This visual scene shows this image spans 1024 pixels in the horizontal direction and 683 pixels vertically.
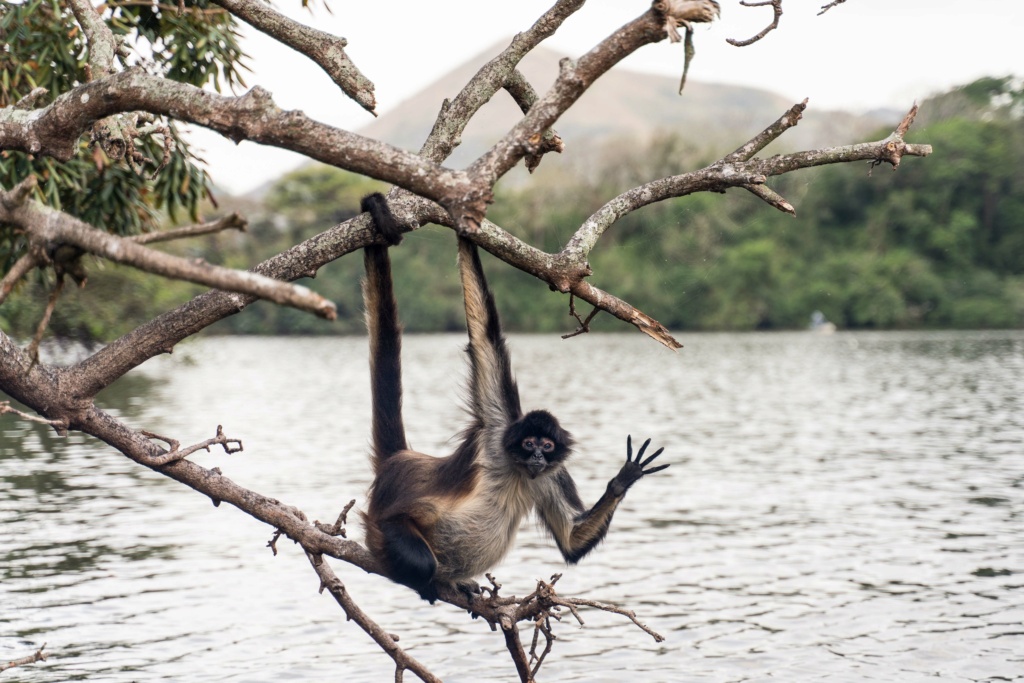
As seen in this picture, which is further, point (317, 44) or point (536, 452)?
point (536, 452)

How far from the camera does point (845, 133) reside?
10094 centimetres

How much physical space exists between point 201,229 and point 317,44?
174cm

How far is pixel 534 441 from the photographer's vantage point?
6715 millimetres

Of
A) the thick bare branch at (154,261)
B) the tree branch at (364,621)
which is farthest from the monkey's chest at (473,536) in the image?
the thick bare branch at (154,261)

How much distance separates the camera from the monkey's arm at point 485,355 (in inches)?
233

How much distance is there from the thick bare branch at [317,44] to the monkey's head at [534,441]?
6.90 ft

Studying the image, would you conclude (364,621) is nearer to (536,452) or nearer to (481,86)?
(536,452)

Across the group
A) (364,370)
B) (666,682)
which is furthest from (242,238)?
(666,682)

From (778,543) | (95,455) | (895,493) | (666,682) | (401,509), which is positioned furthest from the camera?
(95,455)

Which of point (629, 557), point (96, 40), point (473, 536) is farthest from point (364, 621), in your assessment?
point (629, 557)

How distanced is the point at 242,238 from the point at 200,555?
Result: 79.3m

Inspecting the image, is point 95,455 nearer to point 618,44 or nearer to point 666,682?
point 666,682

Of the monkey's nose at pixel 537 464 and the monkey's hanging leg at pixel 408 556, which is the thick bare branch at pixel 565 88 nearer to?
the monkey's nose at pixel 537 464

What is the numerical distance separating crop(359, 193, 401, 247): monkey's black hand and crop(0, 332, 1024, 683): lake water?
77.0 inches
